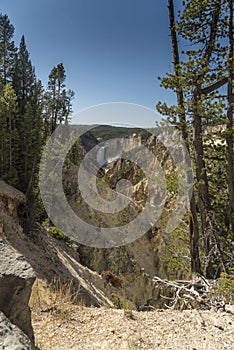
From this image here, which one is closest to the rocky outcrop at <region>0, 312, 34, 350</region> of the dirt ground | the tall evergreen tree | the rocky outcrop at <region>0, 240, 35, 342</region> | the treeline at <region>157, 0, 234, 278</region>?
the rocky outcrop at <region>0, 240, 35, 342</region>

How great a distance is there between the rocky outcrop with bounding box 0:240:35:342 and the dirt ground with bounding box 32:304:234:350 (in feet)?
3.00

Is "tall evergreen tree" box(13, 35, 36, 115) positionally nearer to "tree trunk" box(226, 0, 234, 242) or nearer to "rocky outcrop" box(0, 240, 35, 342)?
"tree trunk" box(226, 0, 234, 242)

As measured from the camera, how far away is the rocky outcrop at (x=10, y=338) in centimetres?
169

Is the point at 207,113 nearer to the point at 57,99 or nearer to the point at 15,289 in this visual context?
the point at 15,289

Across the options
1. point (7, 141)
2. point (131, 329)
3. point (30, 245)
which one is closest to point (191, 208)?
point (131, 329)

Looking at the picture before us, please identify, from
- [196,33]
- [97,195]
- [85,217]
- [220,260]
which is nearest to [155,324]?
[220,260]

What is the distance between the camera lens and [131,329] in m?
3.69

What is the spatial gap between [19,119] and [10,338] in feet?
65.7

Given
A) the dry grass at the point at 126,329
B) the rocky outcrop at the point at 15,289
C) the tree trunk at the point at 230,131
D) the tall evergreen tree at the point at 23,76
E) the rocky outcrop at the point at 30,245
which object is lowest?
the rocky outcrop at the point at 30,245

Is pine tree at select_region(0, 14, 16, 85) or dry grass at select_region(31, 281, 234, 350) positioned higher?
pine tree at select_region(0, 14, 16, 85)

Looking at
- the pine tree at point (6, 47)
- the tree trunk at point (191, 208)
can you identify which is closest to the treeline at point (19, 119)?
the pine tree at point (6, 47)

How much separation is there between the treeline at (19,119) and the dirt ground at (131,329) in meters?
14.2

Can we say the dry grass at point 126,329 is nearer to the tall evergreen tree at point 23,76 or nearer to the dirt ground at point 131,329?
the dirt ground at point 131,329

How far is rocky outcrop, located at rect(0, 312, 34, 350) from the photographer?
66.6 inches
